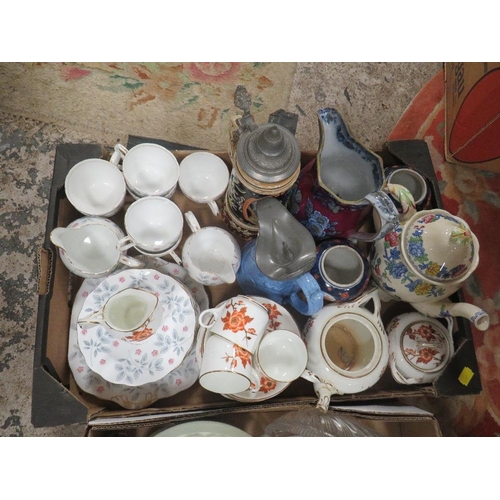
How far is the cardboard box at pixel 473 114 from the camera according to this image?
38.9 inches

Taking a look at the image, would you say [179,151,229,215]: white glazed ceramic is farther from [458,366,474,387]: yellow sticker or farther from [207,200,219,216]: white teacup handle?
[458,366,474,387]: yellow sticker

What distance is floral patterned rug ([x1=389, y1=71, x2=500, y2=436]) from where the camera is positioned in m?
0.95

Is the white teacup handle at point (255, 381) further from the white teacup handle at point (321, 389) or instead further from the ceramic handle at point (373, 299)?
the ceramic handle at point (373, 299)

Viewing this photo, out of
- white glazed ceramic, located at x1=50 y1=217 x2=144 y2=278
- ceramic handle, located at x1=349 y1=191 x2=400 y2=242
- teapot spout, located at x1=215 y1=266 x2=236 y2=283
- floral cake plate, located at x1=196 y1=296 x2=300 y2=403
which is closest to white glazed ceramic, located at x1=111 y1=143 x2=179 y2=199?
white glazed ceramic, located at x1=50 y1=217 x2=144 y2=278

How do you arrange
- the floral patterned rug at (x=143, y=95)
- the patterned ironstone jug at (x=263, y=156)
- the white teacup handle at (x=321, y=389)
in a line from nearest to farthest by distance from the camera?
the patterned ironstone jug at (x=263, y=156) < the white teacup handle at (x=321, y=389) < the floral patterned rug at (x=143, y=95)

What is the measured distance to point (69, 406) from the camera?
2.35 ft

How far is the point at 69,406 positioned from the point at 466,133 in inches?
42.1

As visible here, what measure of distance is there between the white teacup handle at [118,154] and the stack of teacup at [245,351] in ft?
1.24

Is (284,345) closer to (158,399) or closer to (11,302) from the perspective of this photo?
A: (158,399)

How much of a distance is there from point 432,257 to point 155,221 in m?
0.50

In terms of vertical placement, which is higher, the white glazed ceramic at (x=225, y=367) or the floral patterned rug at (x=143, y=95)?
the floral patterned rug at (x=143, y=95)

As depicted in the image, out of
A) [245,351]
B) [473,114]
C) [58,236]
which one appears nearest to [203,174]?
[58,236]

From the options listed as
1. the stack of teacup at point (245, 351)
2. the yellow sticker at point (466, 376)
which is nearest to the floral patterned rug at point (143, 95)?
the stack of teacup at point (245, 351)

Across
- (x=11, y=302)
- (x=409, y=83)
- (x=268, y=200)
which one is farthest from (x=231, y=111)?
(x=11, y=302)
